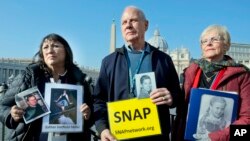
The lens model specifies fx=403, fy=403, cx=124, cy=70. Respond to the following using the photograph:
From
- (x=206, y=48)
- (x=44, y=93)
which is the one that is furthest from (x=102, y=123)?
(x=206, y=48)

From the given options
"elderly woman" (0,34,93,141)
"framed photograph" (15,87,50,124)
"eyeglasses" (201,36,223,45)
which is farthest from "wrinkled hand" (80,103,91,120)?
"eyeglasses" (201,36,223,45)

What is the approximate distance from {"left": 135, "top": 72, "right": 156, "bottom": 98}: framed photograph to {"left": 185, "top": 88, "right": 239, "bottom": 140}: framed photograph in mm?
306

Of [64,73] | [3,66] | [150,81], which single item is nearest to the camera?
[150,81]

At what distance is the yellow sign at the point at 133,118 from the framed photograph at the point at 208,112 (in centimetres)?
27

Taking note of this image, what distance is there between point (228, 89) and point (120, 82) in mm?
802

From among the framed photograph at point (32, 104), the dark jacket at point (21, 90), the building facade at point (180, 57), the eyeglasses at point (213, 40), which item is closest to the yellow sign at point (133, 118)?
the dark jacket at point (21, 90)

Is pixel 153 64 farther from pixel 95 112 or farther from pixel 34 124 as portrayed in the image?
pixel 34 124

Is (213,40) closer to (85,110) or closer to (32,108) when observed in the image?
(85,110)

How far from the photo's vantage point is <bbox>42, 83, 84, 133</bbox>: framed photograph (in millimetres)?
3125

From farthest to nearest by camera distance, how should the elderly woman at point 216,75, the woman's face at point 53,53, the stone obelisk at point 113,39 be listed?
1. the stone obelisk at point 113,39
2. the woman's face at point 53,53
3. the elderly woman at point 216,75

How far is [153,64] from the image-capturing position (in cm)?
305

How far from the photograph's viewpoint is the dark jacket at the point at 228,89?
9.40ft

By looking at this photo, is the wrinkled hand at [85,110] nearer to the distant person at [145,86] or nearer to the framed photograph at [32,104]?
the framed photograph at [32,104]

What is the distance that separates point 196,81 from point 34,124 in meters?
1.31
